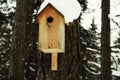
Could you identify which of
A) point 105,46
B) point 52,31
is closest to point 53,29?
point 52,31

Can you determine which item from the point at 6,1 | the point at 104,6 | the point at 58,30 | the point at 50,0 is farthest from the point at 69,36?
the point at 6,1

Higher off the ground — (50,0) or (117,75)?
(50,0)

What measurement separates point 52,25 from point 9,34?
369 inches

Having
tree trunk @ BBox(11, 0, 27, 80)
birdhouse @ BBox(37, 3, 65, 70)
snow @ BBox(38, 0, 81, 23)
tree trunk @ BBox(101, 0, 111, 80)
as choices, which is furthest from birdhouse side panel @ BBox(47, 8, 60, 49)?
tree trunk @ BBox(101, 0, 111, 80)

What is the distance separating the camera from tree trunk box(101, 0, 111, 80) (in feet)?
33.7

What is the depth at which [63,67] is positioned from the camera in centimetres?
402

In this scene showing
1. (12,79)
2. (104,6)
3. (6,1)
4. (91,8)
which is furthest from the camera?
(91,8)

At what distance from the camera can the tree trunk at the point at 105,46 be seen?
405 inches

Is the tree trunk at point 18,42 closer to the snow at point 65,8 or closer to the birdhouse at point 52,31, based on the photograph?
the birdhouse at point 52,31

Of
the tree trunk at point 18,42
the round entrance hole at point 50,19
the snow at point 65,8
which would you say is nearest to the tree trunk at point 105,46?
the tree trunk at point 18,42

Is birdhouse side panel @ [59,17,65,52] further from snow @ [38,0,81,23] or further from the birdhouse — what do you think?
snow @ [38,0,81,23]

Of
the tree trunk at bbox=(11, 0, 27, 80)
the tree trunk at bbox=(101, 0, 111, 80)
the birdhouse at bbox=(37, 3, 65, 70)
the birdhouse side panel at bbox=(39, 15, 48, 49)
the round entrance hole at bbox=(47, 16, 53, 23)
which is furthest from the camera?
the tree trunk at bbox=(101, 0, 111, 80)

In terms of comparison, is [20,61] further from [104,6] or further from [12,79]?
[104,6]

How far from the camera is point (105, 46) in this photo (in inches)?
414
